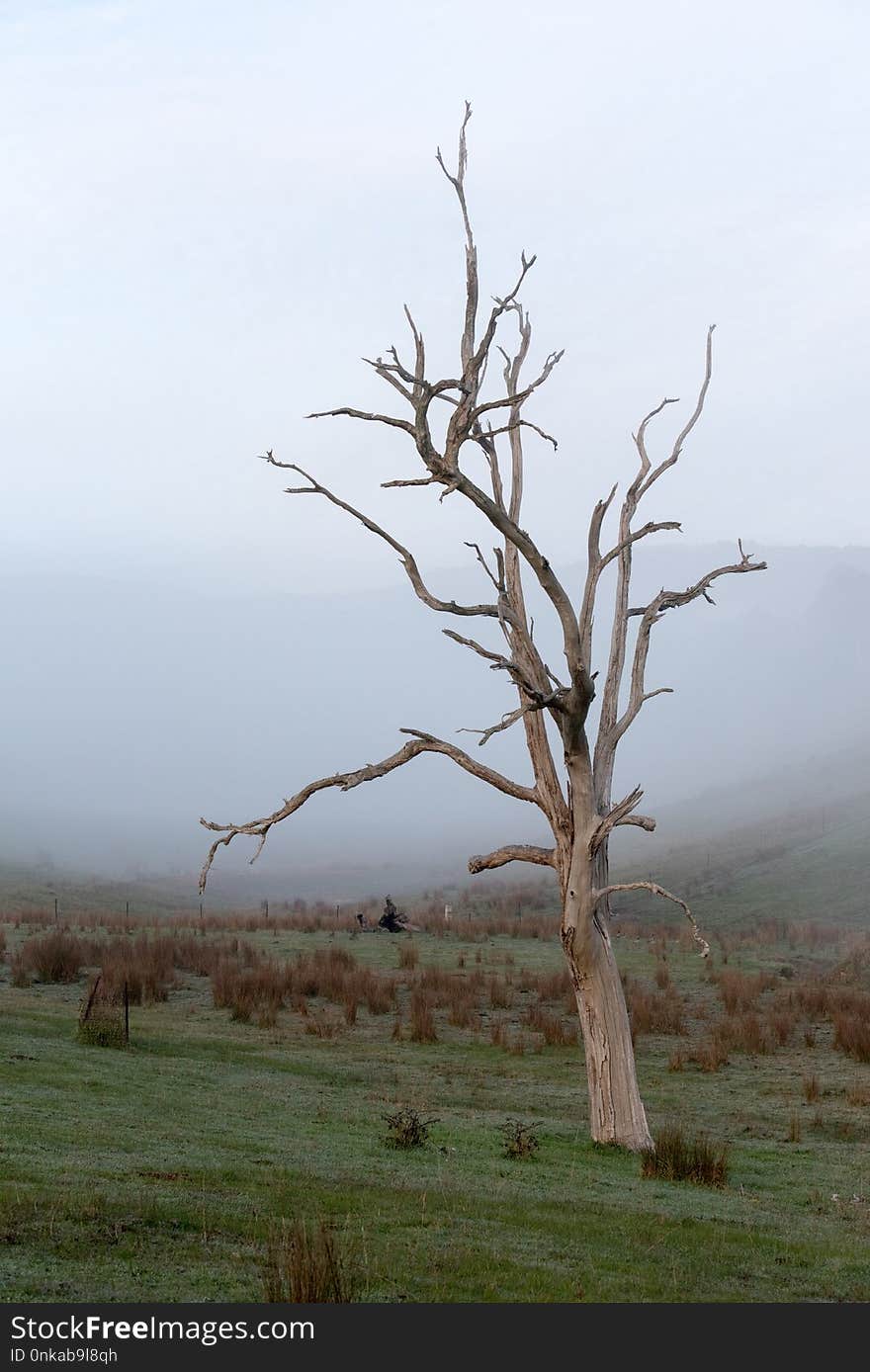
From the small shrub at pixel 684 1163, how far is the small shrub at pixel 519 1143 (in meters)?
1.03

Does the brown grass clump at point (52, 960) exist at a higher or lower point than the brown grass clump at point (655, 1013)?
higher

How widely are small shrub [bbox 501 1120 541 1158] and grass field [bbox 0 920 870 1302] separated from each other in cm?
14

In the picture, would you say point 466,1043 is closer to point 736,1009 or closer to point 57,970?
point 736,1009

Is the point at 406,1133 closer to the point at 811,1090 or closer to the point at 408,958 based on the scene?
the point at 811,1090

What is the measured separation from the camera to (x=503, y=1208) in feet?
30.7

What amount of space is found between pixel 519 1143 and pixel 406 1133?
1.09m

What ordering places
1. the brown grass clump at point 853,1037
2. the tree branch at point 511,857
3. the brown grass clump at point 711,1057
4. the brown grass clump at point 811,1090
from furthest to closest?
the brown grass clump at point 853,1037
the brown grass clump at point 711,1057
the brown grass clump at point 811,1090
the tree branch at point 511,857

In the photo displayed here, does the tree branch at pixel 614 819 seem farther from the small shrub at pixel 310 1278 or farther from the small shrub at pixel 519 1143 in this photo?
the small shrub at pixel 310 1278

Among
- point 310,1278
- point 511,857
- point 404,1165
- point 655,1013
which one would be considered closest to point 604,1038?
point 511,857

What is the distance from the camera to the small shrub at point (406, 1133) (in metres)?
11.8

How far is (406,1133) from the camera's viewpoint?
1184cm

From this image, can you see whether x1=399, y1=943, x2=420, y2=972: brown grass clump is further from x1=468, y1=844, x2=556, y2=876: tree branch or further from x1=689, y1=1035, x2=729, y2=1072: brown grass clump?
x1=468, y1=844, x2=556, y2=876: tree branch

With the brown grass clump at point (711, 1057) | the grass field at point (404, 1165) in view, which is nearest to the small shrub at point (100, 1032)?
the grass field at point (404, 1165)

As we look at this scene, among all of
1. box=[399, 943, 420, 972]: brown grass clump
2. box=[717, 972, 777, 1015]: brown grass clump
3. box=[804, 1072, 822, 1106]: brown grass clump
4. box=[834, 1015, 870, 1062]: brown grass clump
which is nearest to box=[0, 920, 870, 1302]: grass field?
box=[804, 1072, 822, 1106]: brown grass clump
